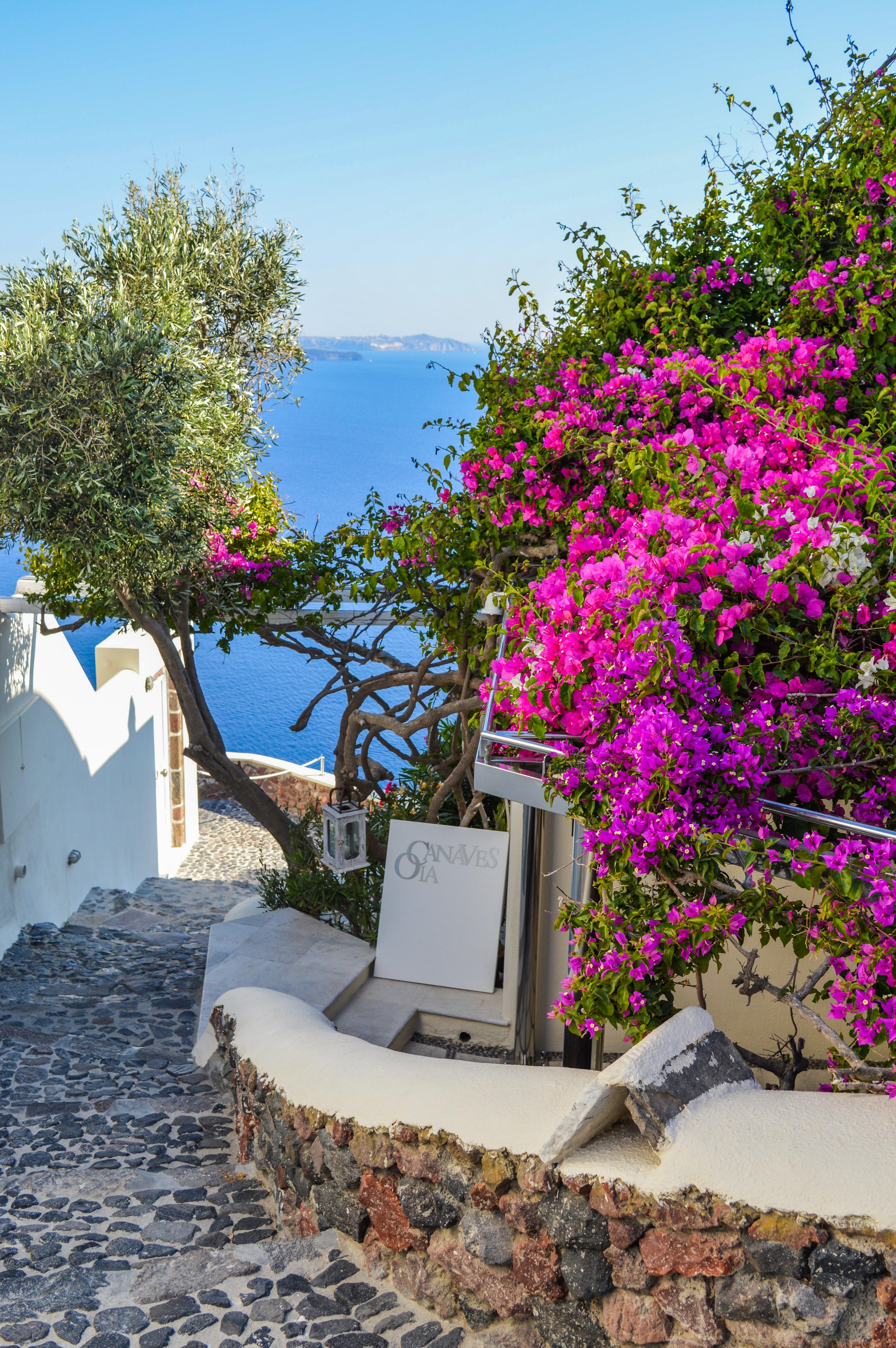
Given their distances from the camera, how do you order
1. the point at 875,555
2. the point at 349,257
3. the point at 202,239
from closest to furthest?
the point at 875,555 < the point at 202,239 < the point at 349,257

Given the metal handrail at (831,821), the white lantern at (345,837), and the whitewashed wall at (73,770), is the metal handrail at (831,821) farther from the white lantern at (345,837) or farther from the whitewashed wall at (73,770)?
the whitewashed wall at (73,770)

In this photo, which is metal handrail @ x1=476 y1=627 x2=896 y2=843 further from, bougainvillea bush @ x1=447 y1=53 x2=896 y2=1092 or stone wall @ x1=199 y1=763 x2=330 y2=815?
stone wall @ x1=199 y1=763 x2=330 y2=815

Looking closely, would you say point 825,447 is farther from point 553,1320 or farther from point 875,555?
point 553,1320

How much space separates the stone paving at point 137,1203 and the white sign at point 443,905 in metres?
1.66

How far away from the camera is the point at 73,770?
11539mm

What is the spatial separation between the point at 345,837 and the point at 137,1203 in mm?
3058

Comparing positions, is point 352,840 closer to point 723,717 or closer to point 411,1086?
point 411,1086

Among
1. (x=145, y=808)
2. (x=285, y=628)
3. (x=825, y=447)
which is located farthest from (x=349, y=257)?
(x=825, y=447)

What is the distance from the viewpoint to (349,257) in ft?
114

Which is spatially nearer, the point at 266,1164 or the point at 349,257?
the point at 266,1164

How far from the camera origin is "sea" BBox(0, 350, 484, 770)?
31.6 m

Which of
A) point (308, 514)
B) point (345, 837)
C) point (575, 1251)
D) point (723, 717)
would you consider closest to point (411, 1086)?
point (575, 1251)

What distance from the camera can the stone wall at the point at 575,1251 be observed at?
2.44m

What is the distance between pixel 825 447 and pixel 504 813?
3885mm
